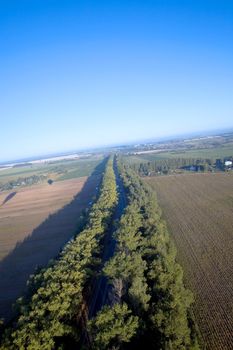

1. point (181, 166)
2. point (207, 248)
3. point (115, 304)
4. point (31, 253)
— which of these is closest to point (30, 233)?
point (31, 253)

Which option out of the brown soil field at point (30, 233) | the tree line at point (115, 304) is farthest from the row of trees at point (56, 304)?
the brown soil field at point (30, 233)

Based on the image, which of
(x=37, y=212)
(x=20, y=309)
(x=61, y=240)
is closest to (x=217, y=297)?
(x=20, y=309)

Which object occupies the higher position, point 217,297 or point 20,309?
point 20,309

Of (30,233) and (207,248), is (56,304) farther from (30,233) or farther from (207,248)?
(30,233)

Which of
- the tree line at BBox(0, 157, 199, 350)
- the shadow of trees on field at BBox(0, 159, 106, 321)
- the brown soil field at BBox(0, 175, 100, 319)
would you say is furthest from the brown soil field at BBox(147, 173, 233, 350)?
the brown soil field at BBox(0, 175, 100, 319)

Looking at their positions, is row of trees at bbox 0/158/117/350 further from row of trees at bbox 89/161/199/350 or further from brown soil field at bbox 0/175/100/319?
brown soil field at bbox 0/175/100/319

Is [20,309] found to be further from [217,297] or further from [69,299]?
[217,297]
